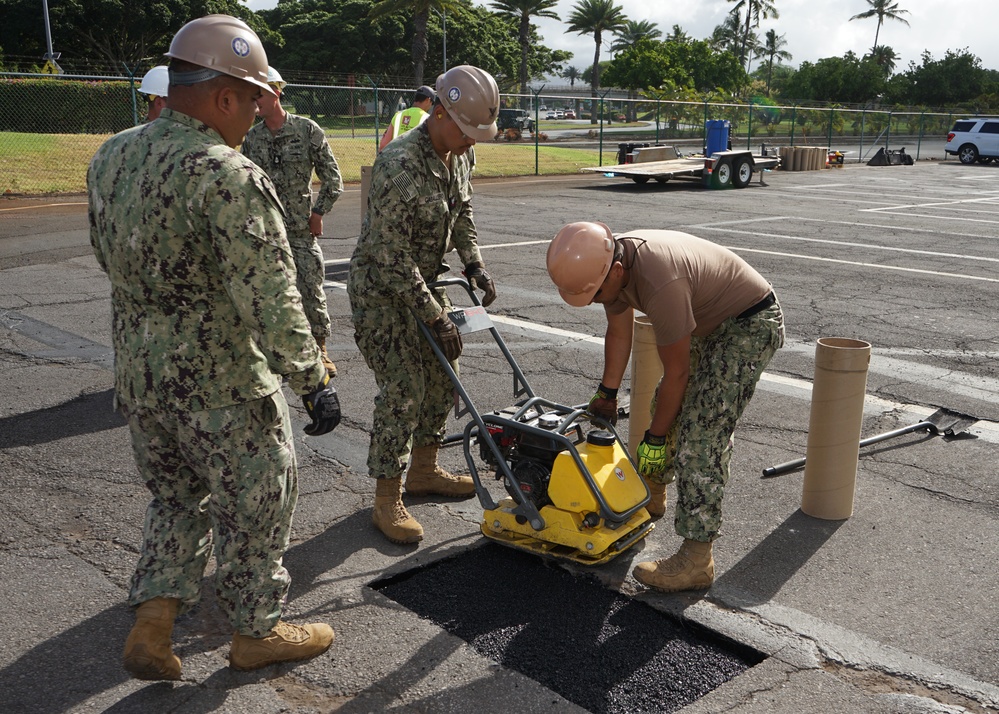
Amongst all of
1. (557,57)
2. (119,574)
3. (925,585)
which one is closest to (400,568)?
(119,574)

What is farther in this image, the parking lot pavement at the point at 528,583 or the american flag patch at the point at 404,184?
the american flag patch at the point at 404,184

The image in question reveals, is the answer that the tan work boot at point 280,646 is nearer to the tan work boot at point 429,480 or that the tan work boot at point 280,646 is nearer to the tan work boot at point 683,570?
the tan work boot at point 683,570

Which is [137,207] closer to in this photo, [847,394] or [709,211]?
[847,394]

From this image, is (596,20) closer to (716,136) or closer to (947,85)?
(947,85)

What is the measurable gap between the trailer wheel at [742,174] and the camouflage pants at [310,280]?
18.0 metres

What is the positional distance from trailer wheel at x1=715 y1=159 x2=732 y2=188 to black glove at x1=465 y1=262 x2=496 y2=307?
18.7 metres

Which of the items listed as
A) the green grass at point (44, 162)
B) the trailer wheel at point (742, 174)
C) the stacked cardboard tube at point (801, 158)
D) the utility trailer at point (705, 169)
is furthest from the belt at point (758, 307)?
the stacked cardboard tube at point (801, 158)

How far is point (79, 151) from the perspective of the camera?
2156 centimetres

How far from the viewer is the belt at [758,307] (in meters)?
3.67

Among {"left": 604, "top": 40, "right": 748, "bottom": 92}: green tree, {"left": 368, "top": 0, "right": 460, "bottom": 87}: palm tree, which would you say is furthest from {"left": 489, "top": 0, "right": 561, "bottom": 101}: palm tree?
{"left": 368, "top": 0, "right": 460, "bottom": 87}: palm tree

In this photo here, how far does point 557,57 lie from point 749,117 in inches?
2054

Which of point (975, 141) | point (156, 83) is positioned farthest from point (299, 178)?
point (975, 141)

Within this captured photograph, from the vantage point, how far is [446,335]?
13.1 ft

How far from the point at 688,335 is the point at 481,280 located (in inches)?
58.8
